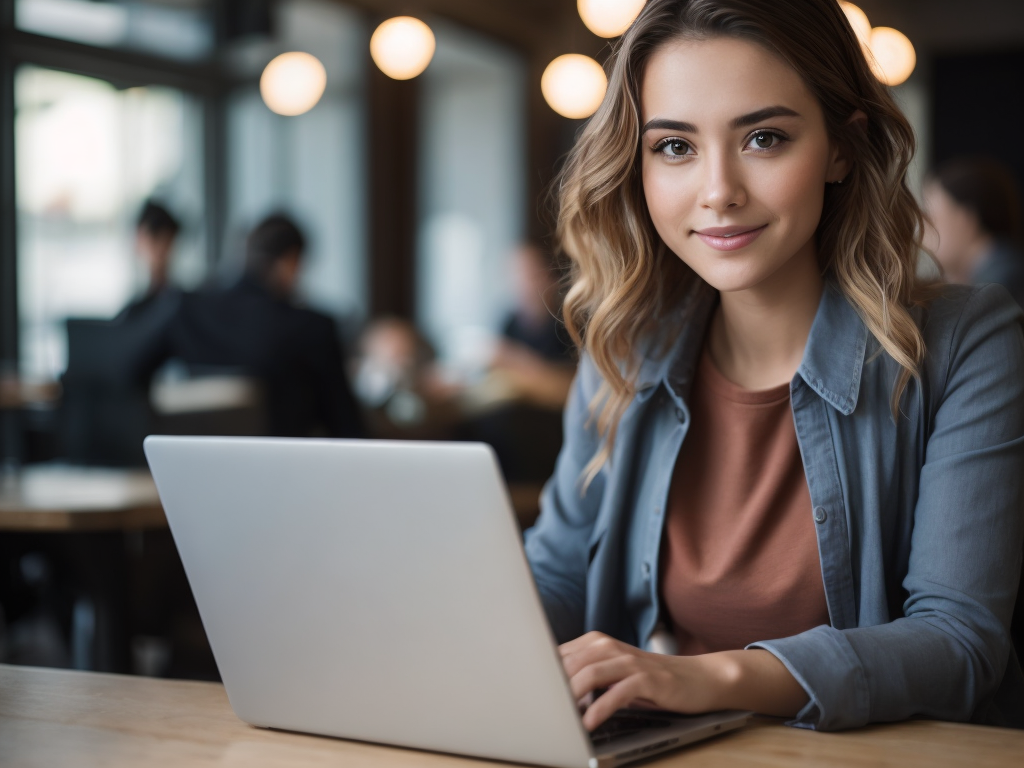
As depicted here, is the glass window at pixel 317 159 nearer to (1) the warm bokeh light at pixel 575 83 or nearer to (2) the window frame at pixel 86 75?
(2) the window frame at pixel 86 75

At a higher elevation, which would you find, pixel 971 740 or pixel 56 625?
pixel 971 740

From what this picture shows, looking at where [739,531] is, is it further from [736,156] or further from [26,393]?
[26,393]

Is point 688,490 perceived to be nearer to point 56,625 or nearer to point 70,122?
point 56,625

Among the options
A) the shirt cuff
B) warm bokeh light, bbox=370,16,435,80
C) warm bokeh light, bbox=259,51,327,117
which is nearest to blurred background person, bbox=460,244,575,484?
→ warm bokeh light, bbox=370,16,435,80

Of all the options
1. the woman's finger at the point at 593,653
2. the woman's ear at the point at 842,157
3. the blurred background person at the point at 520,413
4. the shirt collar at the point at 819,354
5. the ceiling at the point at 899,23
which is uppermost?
the ceiling at the point at 899,23

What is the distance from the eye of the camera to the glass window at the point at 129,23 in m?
5.56

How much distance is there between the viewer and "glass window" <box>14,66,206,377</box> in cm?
556

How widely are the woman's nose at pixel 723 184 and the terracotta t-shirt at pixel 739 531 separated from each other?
0.81ft

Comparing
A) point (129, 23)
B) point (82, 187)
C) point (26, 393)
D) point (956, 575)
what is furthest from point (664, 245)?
point (129, 23)

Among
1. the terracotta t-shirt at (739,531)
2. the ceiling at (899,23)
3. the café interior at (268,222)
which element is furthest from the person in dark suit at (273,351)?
the ceiling at (899,23)

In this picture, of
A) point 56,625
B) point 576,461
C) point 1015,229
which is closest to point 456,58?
point 1015,229

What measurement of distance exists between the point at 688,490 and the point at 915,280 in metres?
0.36

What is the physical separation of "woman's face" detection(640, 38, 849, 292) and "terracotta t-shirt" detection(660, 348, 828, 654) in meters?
0.18

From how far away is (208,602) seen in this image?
2.94ft
